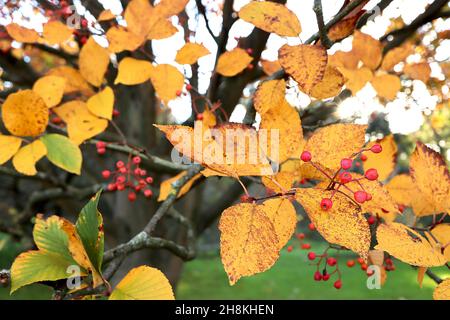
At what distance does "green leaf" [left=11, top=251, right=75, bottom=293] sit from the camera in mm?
631

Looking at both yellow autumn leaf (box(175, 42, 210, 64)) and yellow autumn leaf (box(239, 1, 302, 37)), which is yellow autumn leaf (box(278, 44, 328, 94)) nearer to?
yellow autumn leaf (box(239, 1, 302, 37))

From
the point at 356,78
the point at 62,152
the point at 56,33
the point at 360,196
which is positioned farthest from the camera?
the point at 56,33

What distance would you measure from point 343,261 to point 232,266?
10757 mm

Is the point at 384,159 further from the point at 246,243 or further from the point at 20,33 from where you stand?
the point at 20,33

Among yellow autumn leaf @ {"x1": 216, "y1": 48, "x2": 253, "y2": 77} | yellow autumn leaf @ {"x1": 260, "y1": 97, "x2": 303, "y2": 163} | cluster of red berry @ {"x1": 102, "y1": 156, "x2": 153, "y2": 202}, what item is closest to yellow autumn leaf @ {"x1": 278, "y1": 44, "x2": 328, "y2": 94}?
yellow autumn leaf @ {"x1": 260, "y1": 97, "x2": 303, "y2": 163}

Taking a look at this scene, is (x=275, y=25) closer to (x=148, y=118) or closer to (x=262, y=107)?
(x=262, y=107)

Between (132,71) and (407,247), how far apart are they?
0.98 metres

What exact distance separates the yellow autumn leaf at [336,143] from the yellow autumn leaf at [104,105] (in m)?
0.80

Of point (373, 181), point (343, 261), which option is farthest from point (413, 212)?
point (343, 261)

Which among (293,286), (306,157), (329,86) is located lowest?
(293,286)

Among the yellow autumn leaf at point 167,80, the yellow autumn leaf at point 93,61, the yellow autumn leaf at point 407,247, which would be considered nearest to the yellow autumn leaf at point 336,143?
the yellow autumn leaf at point 407,247

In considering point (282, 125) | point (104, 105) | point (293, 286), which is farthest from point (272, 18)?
point (293, 286)

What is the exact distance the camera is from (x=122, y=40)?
1220 millimetres

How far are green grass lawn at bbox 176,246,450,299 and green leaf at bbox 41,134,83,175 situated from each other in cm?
498
